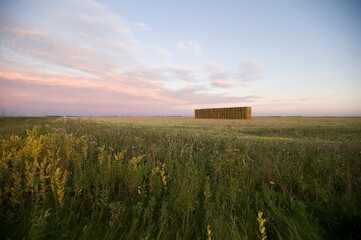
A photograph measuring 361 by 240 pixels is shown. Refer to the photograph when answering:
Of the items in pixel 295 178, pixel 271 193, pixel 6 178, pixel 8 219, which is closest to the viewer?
pixel 8 219

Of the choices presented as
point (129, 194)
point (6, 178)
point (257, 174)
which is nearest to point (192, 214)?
point (129, 194)

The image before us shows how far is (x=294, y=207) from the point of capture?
2949 millimetres

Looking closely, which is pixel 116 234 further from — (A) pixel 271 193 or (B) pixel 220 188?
(A) pixel 271 193

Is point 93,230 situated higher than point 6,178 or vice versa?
point 6,178

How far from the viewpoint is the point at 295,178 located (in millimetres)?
4180

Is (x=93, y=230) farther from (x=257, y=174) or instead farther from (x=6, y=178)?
(x=257, y=174)

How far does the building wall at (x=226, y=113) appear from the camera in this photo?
4506 centimetres

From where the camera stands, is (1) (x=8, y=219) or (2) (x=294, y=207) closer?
(1) (x=8, y=219)

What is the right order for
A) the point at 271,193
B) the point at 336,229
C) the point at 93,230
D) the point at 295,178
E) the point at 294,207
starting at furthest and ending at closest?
the point at 295,178, the point at 271,193, the point at 294,207, the point at 336,229, the point at 93,230

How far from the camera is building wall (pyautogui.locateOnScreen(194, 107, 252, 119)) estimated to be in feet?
148

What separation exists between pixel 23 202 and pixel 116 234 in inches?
47.0

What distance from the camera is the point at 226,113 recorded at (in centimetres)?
4959

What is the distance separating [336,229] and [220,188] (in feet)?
4.91

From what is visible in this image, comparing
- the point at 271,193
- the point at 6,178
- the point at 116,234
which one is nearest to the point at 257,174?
the point at 271,193
